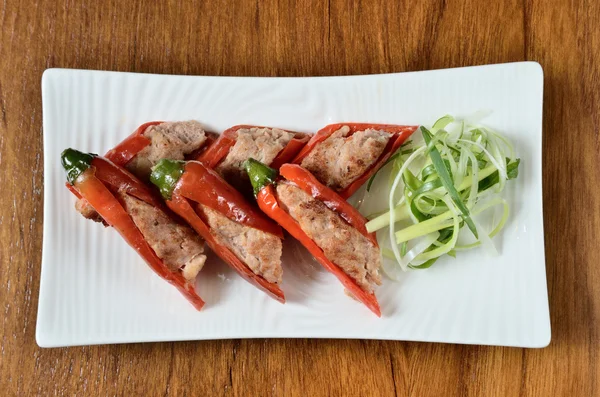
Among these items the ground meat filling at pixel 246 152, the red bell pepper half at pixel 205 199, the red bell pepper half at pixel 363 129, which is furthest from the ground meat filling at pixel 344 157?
the red bell pepper half at pixel 205 199

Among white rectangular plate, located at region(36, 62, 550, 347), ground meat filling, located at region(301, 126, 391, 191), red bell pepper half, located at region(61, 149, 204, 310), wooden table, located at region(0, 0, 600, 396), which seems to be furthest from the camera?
wooden table, located at region(0, 0, 600, 396)

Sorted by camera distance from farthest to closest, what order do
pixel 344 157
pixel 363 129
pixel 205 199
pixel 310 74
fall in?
1. pixel 310 74
2. pixel 363 129
3. pixel 344 157
4. pixel 205 199

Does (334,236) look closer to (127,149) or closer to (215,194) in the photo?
(215,194)

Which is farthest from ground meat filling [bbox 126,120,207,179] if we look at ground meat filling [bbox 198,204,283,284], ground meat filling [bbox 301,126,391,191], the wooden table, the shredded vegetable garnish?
the shredded vegetable garnish

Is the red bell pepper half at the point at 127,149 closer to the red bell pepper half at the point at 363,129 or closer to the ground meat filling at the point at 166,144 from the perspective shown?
the ground meat filling at the point at 166,144

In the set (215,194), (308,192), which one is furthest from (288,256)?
(215,194)

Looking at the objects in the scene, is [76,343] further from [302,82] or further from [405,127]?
[405,127]

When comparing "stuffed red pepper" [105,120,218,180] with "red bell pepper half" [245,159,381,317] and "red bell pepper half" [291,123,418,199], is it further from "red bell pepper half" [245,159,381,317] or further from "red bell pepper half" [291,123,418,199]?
"red bell pepper half" [291,123,418,199]
